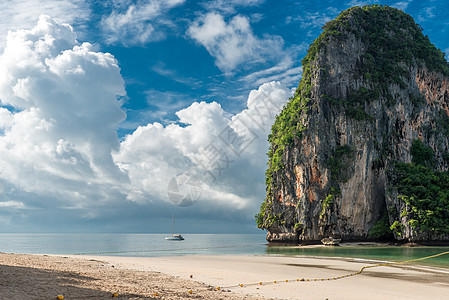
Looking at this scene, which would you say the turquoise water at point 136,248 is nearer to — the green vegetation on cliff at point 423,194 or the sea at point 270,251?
the sea at point 270,251

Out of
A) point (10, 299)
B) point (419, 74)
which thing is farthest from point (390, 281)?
point (419, 74)

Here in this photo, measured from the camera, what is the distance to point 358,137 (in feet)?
206

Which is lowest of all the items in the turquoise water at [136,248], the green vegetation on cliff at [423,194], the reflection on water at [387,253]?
the turquoise water at [136,248]

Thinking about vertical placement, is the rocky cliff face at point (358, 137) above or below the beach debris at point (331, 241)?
above

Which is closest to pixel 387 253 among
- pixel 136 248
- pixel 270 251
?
pixel 270 251

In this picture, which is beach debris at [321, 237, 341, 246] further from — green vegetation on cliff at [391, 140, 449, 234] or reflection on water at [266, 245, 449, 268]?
reflection on water at [266, 245, 449, 268]

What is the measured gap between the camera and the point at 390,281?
15719 mm

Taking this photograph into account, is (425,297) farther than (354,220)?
No

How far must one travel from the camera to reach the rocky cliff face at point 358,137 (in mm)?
59844

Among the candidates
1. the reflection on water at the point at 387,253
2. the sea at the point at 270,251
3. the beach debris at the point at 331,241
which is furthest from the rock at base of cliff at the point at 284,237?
the reflection on water at the point at 387,253

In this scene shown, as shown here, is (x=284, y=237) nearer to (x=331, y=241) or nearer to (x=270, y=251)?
(x=331, y=241)

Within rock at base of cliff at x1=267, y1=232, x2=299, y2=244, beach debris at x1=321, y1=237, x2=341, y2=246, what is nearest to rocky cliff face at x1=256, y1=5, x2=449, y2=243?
rock at base of cliff at x1=267, y1=232, x2=299, y2=244

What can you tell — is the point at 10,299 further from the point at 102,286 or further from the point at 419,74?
the point at 419,74

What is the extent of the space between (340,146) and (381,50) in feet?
85.7
